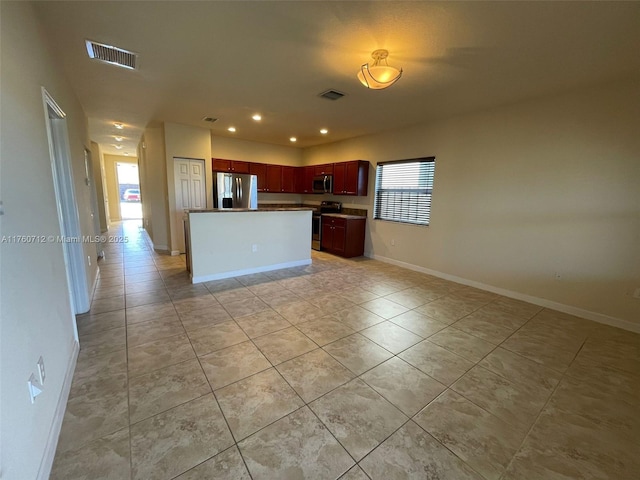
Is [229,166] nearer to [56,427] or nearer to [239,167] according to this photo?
[239,167]

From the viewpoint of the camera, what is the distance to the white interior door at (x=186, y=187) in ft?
17.9

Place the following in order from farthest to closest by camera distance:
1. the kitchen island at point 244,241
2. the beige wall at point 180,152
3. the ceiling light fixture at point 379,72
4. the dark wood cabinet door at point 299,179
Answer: the dark wood cabinet door at point 299,179 < the beige wall at point 180,152 < the kitchen island at point 244,241 < the ceiling light fixture at point 379,72

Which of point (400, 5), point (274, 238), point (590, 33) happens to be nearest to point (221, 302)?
point (274, 238)

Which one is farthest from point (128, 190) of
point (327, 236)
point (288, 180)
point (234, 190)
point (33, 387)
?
point (33, 387)

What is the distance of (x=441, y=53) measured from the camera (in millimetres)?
2441

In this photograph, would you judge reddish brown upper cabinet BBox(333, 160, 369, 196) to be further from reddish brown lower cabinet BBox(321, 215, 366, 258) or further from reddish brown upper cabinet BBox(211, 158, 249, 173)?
reddish brown upper cabinet BBox(211, 158, 249, 173)

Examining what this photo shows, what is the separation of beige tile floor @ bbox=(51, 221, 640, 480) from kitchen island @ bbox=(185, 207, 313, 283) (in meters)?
0.88

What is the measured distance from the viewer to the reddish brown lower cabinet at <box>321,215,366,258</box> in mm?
5844

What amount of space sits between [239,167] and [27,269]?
543cm

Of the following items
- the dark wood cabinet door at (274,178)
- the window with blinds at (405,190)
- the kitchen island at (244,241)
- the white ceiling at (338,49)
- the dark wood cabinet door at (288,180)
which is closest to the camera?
the white ceiling at (338,49)

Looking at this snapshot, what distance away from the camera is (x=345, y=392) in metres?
1.91

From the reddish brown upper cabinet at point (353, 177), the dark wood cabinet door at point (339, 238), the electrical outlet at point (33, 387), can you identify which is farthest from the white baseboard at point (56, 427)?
the reddish brown upper cabinet at point (353, 177)

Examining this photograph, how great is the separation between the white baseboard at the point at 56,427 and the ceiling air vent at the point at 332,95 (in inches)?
150

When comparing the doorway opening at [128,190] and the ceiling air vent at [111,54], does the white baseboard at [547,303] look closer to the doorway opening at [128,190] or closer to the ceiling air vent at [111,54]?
the ceiling air vent at [111,54]
